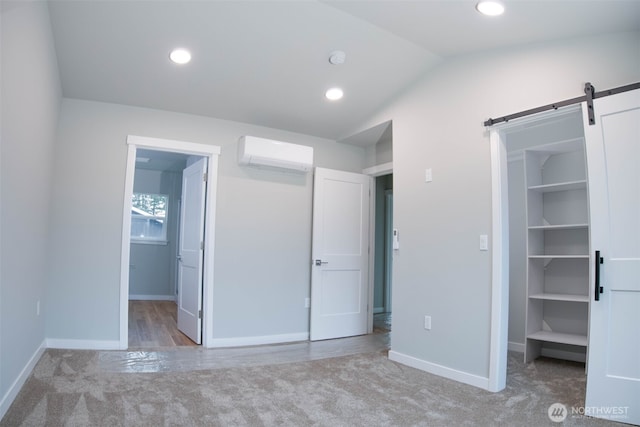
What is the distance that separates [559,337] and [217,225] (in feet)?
11.5

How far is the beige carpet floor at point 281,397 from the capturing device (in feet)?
7.79

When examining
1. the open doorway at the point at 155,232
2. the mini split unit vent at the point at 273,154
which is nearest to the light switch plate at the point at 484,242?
the mini split unit vent at the point at 273,154

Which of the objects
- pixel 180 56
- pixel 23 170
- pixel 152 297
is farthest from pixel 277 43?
pixel 152 297

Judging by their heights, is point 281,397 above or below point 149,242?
below

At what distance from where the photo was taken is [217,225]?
4219 millimetres

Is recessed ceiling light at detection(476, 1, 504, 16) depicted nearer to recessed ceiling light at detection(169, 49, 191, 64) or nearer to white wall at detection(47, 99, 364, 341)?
recessed ceiling light at detection(169, 49, 191, 64)

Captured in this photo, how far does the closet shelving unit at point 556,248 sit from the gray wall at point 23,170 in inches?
162

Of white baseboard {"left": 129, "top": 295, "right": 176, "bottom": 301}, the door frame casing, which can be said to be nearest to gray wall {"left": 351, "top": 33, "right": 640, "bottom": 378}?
the door frame casing

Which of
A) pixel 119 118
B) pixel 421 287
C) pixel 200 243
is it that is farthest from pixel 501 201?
pixel 119 118

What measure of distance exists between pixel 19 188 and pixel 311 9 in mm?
2317

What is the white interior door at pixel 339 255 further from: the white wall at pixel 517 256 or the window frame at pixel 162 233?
the window frame at pixel 162 233

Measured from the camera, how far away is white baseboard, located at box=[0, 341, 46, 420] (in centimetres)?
226

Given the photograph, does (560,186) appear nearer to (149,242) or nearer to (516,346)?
(516,346)

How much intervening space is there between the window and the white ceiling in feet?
13.8
